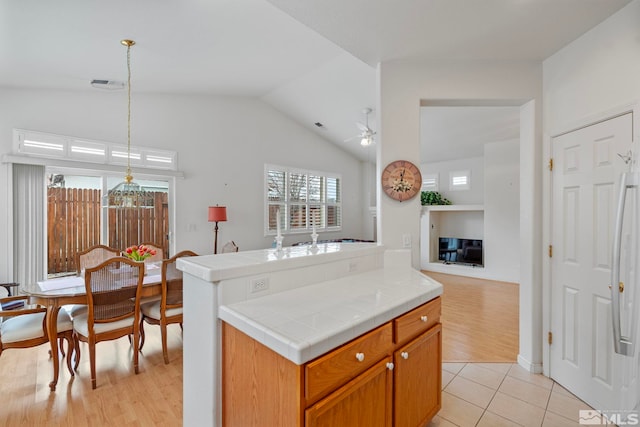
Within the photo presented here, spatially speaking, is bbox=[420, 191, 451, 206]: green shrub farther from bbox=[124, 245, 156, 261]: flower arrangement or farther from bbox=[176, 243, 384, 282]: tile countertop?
bbox=[124, 245, 156, 261]: flower arrangement

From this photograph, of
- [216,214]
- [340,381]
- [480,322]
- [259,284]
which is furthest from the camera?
[216,214]

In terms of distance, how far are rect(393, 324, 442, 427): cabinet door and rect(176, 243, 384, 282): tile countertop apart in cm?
68

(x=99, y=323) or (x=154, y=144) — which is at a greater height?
(x=154, y=144)

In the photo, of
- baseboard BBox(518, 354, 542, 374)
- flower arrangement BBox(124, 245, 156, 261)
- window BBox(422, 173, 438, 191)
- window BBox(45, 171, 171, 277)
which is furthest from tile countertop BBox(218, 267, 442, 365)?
window BBox(422, 173, 438, 191)

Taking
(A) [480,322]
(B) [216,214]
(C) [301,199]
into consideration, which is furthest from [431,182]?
(B) [216,214]

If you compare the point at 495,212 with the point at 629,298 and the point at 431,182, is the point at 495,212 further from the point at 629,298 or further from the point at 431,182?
the point at 629,298

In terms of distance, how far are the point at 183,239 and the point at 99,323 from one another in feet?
8.34

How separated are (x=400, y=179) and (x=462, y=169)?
493 cm

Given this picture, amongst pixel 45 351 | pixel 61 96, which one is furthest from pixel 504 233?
pixel 61 96

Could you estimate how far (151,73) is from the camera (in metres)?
3.62

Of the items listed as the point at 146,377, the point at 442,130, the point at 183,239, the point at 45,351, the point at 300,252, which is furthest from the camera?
the point at 442,130

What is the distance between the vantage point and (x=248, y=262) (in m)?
1.52

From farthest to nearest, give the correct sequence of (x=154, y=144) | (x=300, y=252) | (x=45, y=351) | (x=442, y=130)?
1. (x=442, y=130)
2. (x=154, y=144)
3. (x=45, y=351)
4. (x=300, y=252)

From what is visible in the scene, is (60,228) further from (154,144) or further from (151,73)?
(151,73)
